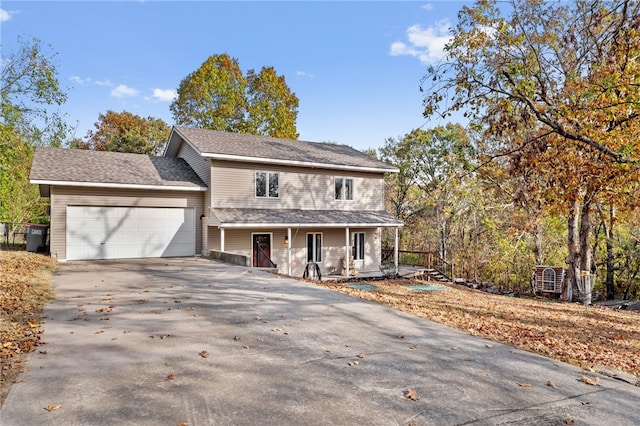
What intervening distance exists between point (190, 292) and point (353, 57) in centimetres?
1306

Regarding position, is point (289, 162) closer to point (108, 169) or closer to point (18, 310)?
point (108, 169)

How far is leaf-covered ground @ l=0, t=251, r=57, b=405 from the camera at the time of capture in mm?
4537

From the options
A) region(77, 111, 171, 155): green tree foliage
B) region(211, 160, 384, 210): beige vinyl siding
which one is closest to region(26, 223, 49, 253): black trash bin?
region(211, 160, 384, 210): beige vinyl siding

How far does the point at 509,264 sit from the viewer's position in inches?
915

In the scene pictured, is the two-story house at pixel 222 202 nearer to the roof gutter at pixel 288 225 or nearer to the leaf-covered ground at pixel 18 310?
the roof gutter at pixel 288 225

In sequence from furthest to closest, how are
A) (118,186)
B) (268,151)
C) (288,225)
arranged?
(268,151)
(288,225)
(118,186)

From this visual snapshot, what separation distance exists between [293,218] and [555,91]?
11185 millimetres

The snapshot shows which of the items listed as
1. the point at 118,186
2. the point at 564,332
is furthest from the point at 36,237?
the point at 564,332

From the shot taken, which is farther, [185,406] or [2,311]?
[2,311]

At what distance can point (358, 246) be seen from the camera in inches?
846

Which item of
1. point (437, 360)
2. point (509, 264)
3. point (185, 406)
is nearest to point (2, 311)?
point (185, 406)

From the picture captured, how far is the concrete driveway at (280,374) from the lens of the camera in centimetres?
357

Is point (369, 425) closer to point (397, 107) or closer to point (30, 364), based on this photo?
point (30, 364)

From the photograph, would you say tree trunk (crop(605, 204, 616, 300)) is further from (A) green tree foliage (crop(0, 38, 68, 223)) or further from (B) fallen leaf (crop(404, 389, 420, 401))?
(A) green tree foliage (crop(0, 38, 68, 223))
